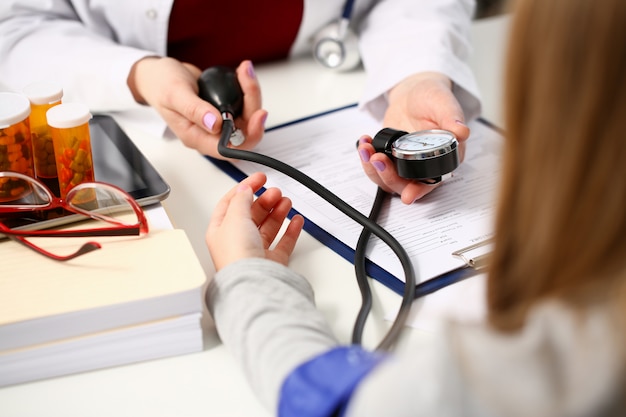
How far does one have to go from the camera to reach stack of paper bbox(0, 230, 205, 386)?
483mm

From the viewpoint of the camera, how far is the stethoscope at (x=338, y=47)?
3.29 ft

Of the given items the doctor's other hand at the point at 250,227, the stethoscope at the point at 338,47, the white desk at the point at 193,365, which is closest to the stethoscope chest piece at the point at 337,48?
the stethoscope at the point at 338,47

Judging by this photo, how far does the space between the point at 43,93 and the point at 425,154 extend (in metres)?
0.34

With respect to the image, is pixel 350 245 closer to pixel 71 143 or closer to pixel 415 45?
pixel 71 143

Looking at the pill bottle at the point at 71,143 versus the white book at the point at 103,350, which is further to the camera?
the pill bottle at the point at 71,143

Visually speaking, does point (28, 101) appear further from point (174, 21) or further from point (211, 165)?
point (174, 21)

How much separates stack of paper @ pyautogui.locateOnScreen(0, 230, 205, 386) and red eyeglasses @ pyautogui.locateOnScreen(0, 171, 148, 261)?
0.05 m

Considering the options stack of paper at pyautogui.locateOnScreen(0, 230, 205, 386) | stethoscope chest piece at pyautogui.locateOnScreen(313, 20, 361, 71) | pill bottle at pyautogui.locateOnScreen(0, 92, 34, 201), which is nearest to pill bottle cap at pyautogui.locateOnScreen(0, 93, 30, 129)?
pill bottle at pyautogui.locateOnScreen(0, 92, 34, 201)

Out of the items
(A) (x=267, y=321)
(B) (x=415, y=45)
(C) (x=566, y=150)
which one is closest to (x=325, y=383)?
(A) (x=267, y=321)

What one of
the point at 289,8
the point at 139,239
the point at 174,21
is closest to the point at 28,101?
the point at 139,239

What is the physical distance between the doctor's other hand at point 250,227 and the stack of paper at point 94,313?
0.12 ft

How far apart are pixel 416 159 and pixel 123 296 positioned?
0.30 metres

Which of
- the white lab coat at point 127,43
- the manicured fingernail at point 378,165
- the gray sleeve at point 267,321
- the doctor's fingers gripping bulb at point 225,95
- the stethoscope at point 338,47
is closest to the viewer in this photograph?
the gray sleeve at point 267,321

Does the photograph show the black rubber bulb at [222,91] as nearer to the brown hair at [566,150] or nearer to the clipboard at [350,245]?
the clipboard at [350,245]
